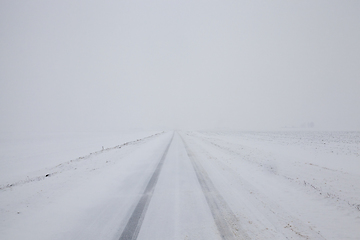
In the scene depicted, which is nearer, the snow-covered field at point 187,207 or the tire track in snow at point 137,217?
the tire track in snow at point 137,217

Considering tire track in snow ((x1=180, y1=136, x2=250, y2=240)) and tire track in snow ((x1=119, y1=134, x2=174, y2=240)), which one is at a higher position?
tire track in snow ((x1=119, y1=134, x2=174, y2=240))

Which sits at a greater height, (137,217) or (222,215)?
(137,217)

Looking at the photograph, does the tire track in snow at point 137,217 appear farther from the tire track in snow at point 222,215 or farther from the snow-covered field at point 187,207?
the tire track in snow at point 222,215

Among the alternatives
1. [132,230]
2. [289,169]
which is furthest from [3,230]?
[289,169]

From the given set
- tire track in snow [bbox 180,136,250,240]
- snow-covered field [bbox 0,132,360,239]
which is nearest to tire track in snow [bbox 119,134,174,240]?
snow-covered field [bbox 0,132,360,239]

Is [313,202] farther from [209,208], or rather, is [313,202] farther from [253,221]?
[209,208]

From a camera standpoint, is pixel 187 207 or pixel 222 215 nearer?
pixel 222 215

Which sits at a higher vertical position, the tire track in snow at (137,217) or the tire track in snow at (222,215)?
the tire track in snow at (137,217)

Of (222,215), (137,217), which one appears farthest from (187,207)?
(137,217)

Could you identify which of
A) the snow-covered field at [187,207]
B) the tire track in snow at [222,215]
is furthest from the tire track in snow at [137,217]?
the tire track in snow at [222,215]

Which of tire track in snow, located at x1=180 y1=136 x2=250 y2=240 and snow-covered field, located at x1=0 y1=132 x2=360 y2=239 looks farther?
snow-covered field, located at x1=0 y1=132 x2=360 y2=239

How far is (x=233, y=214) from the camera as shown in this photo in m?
4.70

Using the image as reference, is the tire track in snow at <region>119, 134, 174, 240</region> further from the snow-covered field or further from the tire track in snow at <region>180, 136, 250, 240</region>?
the tire track in snow at <region>180, 136, 250, 240</region>

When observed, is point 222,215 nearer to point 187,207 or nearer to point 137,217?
point 187,207
